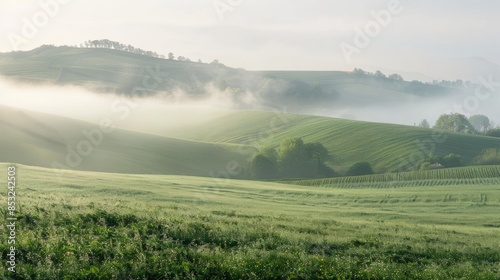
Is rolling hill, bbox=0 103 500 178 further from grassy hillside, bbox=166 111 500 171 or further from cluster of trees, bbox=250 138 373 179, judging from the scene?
cluster of trees, bbox=250 138 373 179

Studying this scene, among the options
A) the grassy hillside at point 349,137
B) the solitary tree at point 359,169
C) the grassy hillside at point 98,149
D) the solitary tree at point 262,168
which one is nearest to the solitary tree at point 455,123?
the grassy hillside at point 349,137

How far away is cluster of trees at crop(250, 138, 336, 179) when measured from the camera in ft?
306

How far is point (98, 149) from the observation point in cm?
7994

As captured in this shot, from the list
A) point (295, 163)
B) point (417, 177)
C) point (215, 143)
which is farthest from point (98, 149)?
point (417, 177)

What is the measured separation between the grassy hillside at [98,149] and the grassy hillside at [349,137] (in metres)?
26.0

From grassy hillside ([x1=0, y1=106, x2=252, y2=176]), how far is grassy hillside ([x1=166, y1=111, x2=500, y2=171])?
85.2 ft

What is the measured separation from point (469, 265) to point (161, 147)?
269 ft

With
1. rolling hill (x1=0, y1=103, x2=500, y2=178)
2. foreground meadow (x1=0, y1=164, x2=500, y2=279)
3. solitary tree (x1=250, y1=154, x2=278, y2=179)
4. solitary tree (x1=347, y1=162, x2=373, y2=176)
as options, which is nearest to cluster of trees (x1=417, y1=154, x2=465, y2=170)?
rolling hill (x1=0, y1=103, x2=500, y2=178)

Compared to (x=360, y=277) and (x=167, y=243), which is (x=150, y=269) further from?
(x=360, y=277)

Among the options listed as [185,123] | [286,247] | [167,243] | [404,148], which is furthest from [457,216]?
[185,123]

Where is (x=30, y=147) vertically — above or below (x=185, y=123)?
below

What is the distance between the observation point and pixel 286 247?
16.2 metres

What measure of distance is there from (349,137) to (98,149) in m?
63.4

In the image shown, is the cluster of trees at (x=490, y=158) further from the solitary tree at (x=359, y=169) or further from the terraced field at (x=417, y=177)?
the solitary tree at (x=359, y=169)
